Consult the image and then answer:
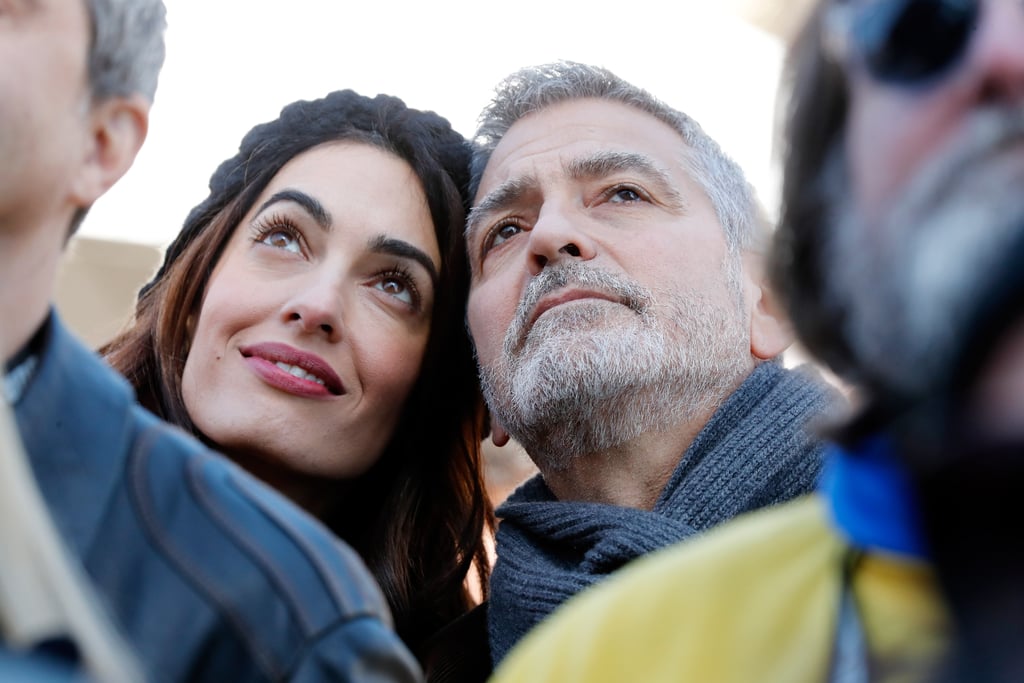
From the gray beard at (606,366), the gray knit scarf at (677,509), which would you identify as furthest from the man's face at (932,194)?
the gray beard at (606,366)

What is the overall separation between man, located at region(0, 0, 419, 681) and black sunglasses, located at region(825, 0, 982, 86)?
603 mm

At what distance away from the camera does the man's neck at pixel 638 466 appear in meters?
2.14

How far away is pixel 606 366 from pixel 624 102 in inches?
29.5

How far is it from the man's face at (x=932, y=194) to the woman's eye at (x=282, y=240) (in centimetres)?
155

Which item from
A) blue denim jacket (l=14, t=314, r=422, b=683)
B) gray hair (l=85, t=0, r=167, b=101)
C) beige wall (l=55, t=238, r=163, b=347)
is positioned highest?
gray hair (l=85, t=0, r=167, b=101)

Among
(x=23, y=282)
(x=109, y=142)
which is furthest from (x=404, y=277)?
(x=23, y=282)

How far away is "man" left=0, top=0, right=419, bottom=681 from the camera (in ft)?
3.08

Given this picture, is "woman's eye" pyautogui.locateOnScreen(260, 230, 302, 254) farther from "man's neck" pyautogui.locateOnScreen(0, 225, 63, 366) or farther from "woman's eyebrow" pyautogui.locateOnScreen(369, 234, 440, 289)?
"man's neck" pyautogui.locateOnScreen(0, 225, 63, 366)

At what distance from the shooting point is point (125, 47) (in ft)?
3.56

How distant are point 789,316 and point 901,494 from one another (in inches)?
8.7

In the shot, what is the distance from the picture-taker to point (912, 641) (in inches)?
30.2

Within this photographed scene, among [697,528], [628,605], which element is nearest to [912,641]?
[628,605]

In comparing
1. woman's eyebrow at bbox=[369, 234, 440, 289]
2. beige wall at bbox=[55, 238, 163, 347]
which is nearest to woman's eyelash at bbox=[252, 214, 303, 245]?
woman's eyebrow at bbox=[369, 234, 440, 289]

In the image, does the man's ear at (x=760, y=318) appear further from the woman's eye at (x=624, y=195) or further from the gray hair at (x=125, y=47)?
the gray hair at (x=125, y=47)
